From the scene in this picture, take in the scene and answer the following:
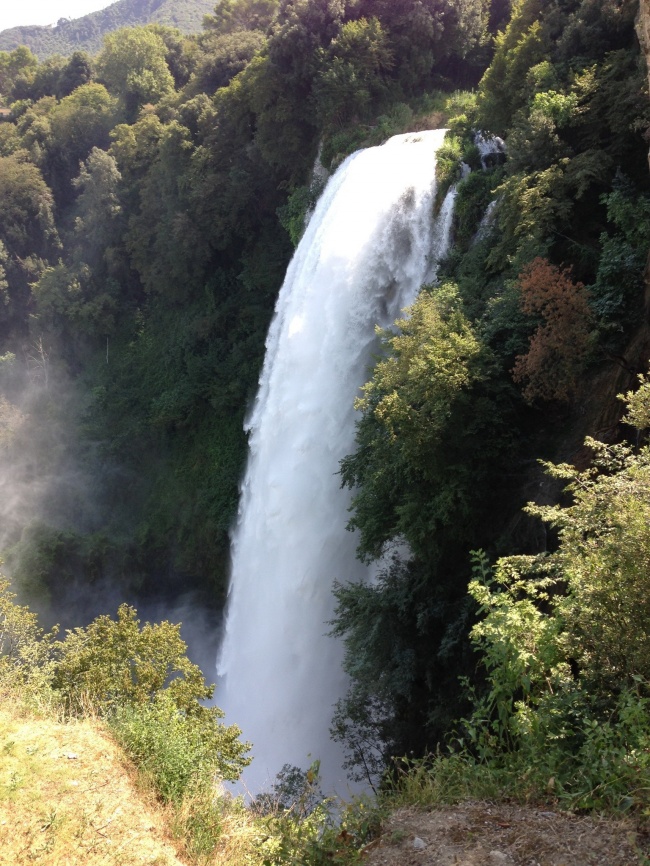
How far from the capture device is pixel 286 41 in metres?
21.3

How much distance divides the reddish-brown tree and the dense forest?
0.04 m

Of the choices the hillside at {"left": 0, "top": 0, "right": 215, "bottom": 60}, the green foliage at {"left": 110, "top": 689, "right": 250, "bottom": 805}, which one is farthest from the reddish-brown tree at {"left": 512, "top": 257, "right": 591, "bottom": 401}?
the hillside at {"left": 0, "top": 0, "right": 215, "bottom": 60}

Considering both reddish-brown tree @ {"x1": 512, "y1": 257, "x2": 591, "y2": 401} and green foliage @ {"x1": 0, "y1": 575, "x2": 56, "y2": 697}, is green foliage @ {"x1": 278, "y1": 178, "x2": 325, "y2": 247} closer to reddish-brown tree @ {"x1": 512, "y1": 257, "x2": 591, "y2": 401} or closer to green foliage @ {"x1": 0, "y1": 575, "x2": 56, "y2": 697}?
reddish-brown tree @ {"x1": 512, "y1": 257, "x2": 591, "y2": 401}

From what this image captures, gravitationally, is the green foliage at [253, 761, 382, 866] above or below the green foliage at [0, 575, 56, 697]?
below

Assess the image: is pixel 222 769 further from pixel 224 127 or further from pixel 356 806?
pixel 224 127

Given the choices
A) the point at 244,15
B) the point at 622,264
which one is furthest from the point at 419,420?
the point at 244,15

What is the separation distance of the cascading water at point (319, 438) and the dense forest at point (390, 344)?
4.07 ft

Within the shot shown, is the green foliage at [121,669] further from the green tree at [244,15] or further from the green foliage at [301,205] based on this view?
the green tree at [244,15]

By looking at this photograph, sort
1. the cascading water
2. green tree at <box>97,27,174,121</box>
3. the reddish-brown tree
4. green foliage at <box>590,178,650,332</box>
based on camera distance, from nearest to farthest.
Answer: the reddish-brown tree < green foliage at <box>590,178,650,332</box> < the cascading water < green tree at <box>97,27,174,121</box>

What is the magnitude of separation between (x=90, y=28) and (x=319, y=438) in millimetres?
90598

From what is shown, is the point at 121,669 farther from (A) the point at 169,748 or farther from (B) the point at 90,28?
(B) the point at 90,28

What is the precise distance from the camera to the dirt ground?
4066mm

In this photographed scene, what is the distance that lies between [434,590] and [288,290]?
34.8 ft

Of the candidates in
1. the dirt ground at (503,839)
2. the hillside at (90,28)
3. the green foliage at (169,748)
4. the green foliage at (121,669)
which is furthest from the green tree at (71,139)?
the hillside at (90,28)
